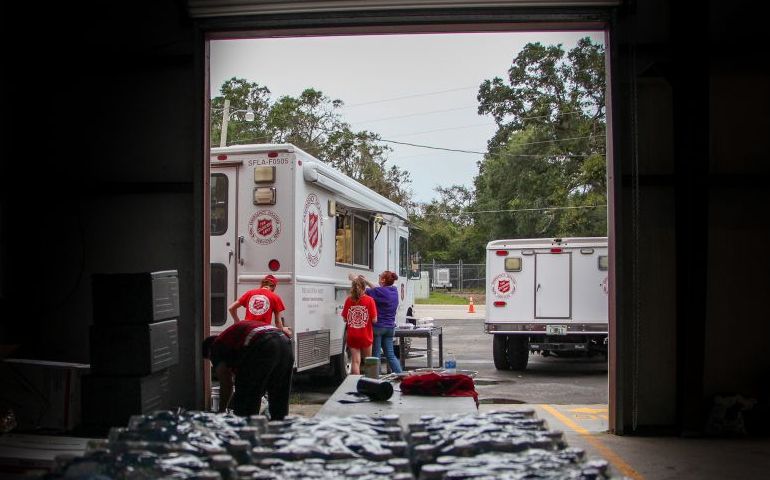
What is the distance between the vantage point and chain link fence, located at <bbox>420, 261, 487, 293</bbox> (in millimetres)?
45438

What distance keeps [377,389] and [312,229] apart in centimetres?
539

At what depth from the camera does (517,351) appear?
565 inches

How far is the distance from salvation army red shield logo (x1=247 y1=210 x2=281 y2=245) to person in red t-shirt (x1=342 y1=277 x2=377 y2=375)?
1612mm

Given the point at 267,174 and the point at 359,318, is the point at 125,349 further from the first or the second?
the point at 359,318

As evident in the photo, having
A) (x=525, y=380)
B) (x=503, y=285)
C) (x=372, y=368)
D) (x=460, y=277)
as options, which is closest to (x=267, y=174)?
(x=372, y=368)

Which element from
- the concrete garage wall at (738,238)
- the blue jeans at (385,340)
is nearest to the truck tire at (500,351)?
the blue jeans at (385,340)

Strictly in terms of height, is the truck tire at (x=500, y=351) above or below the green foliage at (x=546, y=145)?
below

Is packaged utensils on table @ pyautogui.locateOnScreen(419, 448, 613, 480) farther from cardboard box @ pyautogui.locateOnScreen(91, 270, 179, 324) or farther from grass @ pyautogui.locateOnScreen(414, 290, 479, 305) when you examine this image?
grass @ pyautogui.locateOnScreen(414, 290, 479, 305)

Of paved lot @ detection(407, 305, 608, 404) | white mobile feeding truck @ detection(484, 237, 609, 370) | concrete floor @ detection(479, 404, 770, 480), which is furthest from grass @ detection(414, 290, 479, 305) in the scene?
concrete floor @ detection(479, 404, 770, 480)

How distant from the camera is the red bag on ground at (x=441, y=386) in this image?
5.73 meters

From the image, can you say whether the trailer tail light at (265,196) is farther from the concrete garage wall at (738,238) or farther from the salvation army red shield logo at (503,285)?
the salvation army red shield logo at (503,285)

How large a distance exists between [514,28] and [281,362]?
397cm

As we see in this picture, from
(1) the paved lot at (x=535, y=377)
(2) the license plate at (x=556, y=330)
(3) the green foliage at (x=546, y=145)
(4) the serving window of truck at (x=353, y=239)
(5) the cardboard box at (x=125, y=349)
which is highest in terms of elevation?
(3) the green foliage at (x=546, y=145)

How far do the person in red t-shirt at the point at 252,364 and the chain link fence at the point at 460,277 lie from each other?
127ft
